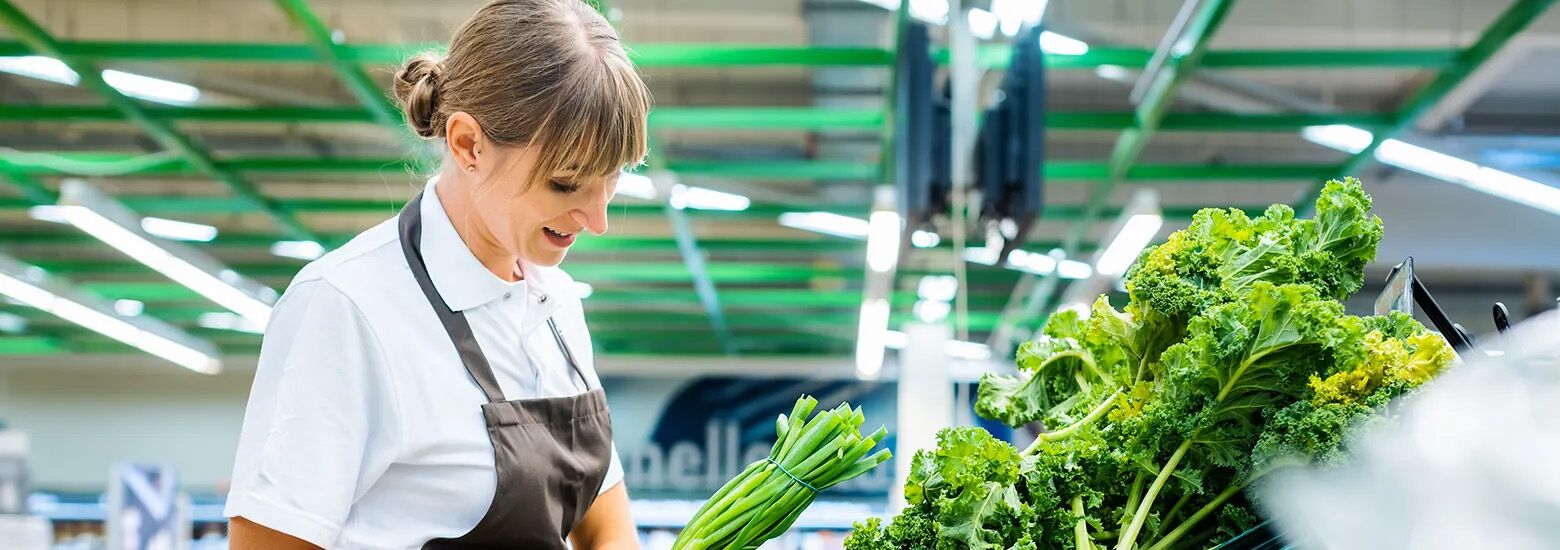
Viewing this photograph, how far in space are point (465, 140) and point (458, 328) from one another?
196 millimetres

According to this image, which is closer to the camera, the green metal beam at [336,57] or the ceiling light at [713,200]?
the green metal beam at [336,57]

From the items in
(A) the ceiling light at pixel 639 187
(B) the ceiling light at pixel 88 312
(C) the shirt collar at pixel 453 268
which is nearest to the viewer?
(C) the shirt collar at pixel 453 268

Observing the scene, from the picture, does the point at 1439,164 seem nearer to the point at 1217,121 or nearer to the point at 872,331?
the point at 1217,121

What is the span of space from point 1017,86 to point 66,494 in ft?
53.1

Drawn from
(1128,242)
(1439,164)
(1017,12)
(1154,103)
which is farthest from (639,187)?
(1439,164)

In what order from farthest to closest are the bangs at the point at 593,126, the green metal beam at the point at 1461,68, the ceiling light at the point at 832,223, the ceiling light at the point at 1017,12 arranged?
1. the ceiling light at the point at 832,223
2. the green metal beam at the point at 1461,68
3. the ceiling light at the point at 1017,12
4. the bangs at the point at 593,126

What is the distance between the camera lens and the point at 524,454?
1.49 metres

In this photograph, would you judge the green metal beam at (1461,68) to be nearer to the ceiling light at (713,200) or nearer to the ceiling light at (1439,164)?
the ceiling light at (1439,164)

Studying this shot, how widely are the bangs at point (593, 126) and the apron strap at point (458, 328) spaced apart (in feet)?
0.57

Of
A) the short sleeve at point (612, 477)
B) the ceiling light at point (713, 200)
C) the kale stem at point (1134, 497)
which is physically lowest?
the kale stem at point (1134, 497)

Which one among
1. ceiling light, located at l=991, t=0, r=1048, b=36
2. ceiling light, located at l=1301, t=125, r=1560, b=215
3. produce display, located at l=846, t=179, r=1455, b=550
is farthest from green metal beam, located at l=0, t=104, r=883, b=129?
produce display, located at l=846, t=179, r=1455, b=550

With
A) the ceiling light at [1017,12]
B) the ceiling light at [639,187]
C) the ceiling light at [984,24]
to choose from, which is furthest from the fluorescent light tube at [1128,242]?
the ceiling light at [639,187]

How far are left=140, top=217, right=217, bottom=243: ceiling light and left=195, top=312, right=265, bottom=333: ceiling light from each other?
2.90 m

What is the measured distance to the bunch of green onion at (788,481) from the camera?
54.2 inches
